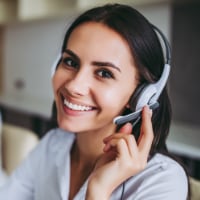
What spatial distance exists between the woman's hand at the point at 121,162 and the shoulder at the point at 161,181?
0.08 metres

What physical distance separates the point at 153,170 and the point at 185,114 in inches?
54.3

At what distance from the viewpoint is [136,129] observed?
27.4 inches

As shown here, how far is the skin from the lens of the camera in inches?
24.3

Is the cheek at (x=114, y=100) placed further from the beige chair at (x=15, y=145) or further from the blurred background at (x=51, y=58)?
the beige chair at (x=15, y=145)

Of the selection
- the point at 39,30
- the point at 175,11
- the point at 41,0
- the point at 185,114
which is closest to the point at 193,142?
the point at 185,114

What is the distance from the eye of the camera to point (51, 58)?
3.01 meters

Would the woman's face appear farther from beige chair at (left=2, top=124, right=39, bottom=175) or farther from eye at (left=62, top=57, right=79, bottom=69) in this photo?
beige chair at (left=2, top=124, right=39, bottom=175)

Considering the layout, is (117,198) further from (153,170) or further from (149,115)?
(149,115)

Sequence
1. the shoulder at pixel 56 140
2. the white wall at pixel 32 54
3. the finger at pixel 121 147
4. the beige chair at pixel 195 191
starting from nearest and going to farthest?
the finger at pixel 121 147 < the beige chair at pixel 195 191 < the shoulder at pixel 56 140 < the white wall at pixel 32 54

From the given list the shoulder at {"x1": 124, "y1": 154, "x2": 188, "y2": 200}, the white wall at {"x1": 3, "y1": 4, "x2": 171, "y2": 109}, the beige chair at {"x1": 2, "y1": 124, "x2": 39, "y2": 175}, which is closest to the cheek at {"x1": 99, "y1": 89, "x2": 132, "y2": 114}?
the shoulder at {"x1": 124, "y1": 154, "x2": 188, "y2": 200}

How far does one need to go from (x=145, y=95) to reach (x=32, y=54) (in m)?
2.69

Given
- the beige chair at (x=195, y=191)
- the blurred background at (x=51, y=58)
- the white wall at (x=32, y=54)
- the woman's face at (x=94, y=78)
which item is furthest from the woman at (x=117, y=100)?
the white wall at (x=32, y=54)

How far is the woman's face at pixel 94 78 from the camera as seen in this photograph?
2.15 ft

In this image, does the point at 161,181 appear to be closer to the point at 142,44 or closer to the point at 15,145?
the point at 142,44
